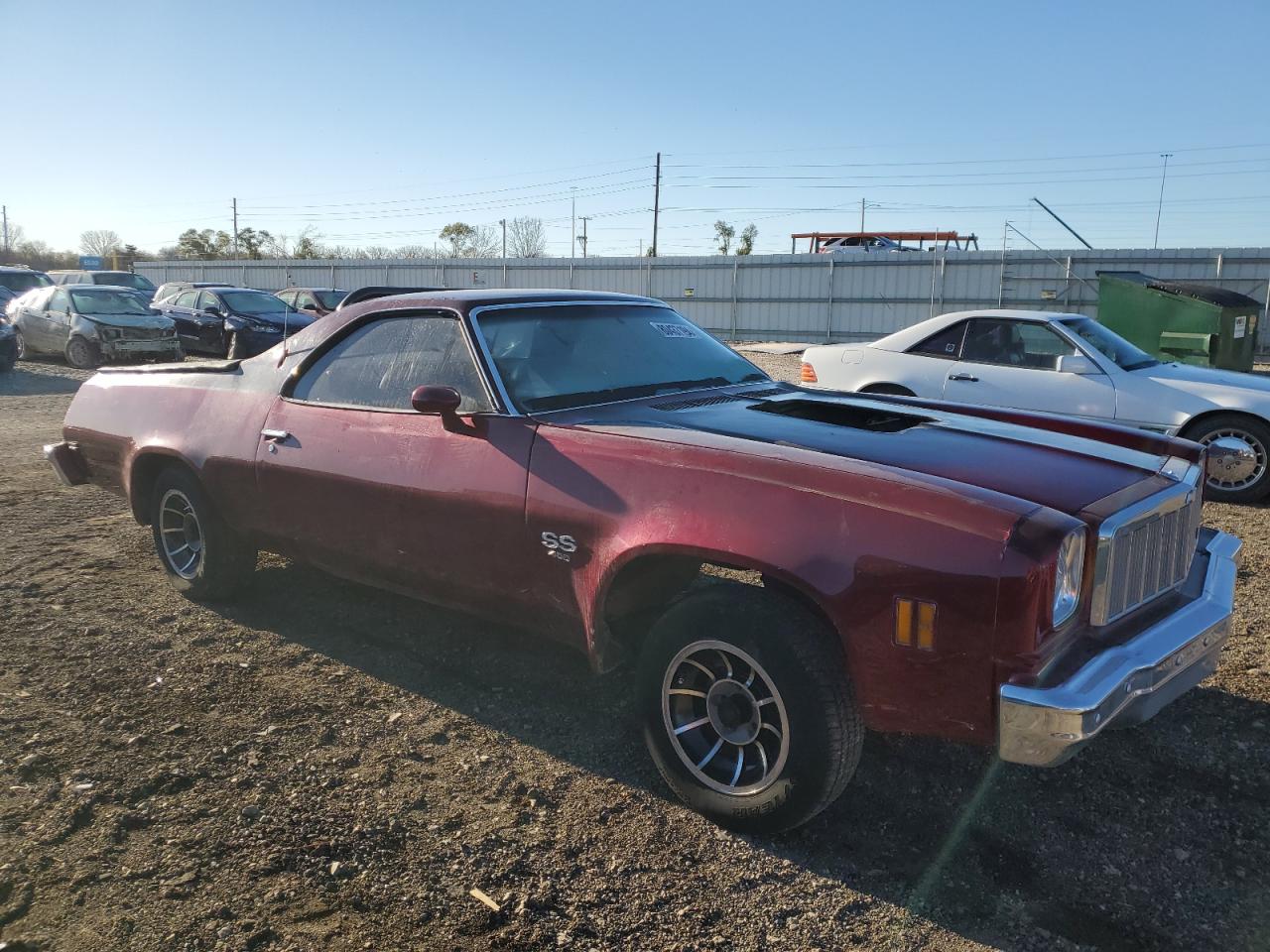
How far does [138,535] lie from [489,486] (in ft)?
12.1

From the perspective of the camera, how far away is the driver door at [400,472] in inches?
129

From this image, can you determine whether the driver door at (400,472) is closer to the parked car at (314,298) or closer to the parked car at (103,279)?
the parked car at (314,298)

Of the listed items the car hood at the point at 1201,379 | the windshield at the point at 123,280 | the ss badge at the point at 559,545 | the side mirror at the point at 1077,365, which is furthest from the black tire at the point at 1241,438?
the windshield at the point at 123,280

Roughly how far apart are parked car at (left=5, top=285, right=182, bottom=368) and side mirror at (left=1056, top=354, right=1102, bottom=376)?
14715mm

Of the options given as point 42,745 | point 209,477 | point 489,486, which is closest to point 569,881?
point 489,486

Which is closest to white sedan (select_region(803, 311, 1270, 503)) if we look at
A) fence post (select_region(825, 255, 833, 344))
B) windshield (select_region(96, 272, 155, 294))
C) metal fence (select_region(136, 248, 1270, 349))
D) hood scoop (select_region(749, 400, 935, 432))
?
hood scoop (select_region(749, 400, 935, 432))

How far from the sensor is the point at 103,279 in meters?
26.6

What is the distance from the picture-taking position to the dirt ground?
2369mm

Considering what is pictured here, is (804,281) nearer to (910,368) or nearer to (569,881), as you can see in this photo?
(910,368)

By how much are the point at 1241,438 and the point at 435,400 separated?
250 inches

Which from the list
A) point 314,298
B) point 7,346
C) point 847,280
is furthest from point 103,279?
point 847,280

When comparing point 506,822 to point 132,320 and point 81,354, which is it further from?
point 81,354

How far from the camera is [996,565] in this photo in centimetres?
228

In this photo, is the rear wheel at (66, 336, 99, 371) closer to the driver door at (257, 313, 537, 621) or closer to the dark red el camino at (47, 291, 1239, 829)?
the dark red el camino at (47, 291, 1239, 829)
